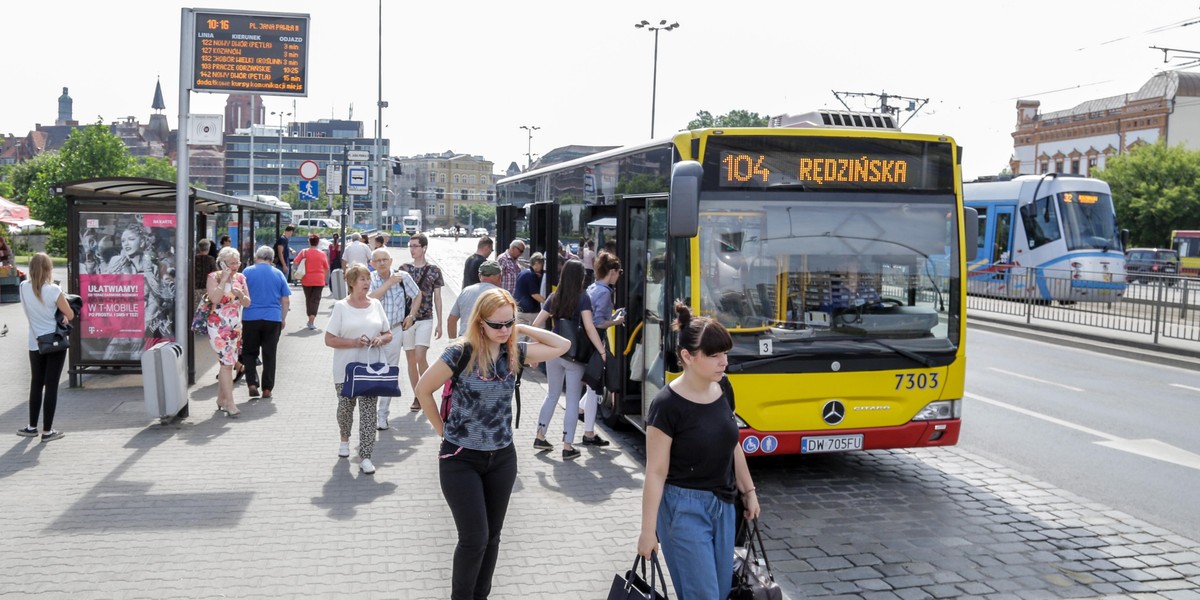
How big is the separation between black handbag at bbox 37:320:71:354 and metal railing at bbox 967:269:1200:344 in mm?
17257

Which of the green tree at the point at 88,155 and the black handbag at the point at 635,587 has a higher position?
the green tree at the point at 88,155

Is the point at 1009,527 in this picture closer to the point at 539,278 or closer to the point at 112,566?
the point at 112,566

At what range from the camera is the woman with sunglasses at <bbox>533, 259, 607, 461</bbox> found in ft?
27.8

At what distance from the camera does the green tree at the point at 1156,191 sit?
2189 inches

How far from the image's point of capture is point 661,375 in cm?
776

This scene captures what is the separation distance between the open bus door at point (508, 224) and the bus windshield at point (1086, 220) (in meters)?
15.8

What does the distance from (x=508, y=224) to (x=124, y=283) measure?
7.65 m

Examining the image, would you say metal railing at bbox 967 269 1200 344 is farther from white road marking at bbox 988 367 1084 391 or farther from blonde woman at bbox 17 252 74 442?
blonde woman at bbox 17 252 74 442

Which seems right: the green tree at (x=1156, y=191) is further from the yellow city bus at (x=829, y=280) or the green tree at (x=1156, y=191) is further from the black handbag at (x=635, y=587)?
the black handbag at (x=635, y=587)

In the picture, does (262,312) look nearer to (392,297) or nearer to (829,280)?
(392,297)

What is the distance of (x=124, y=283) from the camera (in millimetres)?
11945

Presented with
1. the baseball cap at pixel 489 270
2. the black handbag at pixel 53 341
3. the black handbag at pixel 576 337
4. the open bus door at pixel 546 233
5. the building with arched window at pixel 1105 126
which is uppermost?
A: the building with arched window at pixel 1105 126

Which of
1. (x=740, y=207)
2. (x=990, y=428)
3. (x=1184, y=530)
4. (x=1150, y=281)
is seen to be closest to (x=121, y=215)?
(x=740, y=207)

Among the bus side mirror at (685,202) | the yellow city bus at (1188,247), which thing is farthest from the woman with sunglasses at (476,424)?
the yellow city bus at (1188,247)
